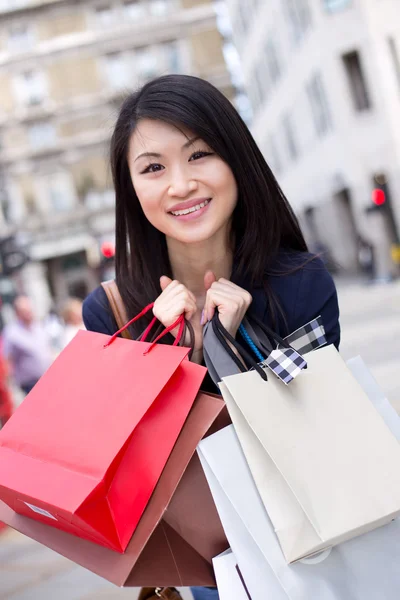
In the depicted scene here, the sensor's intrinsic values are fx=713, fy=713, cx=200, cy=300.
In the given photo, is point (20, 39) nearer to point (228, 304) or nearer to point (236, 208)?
point (236, 208)

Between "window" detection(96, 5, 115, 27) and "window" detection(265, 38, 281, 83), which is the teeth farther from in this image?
"window" detection(96, 5, 115, 27)

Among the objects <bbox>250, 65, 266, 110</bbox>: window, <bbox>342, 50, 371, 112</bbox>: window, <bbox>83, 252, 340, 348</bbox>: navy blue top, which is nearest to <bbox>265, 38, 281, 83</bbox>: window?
<bbox>250, 65, 266, 110</bbox>: window

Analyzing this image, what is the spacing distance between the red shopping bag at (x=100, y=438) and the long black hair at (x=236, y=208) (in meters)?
0.36

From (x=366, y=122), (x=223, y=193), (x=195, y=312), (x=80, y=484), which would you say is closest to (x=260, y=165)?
(x=223, y=193)

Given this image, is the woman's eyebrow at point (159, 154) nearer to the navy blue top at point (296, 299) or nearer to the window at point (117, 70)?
the navy blue top at point (296, 299)

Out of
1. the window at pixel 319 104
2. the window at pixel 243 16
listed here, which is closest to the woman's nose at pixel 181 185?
the window at pixel 319 104

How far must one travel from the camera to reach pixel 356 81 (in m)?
19.5

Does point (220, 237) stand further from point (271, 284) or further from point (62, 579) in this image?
point (62, 579)

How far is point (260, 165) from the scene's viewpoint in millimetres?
1686

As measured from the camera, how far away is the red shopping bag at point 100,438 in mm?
1234

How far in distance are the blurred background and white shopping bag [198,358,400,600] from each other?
32.5ft

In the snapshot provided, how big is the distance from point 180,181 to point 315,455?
2.20 feet

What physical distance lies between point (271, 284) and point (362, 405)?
48 cm

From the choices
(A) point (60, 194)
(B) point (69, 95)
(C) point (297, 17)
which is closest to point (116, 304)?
(C) point (297, 17)
